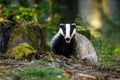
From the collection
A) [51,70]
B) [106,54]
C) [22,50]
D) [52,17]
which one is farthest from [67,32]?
[52,17]

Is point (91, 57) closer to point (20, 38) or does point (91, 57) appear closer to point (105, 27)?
point (20, 38)

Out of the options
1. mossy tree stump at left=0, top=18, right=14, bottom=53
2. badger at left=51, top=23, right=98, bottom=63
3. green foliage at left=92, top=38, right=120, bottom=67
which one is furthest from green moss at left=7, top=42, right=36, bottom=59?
green foliage at left=92, top=38, right=120, bottom=67

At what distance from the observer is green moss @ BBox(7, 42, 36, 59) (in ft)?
36.9

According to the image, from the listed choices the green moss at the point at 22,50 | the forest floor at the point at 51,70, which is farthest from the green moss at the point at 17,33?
the forest floor at the point at 51,70

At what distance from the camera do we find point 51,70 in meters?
10.2

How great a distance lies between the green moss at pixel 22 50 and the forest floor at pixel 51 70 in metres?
0.16

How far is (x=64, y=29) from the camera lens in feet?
41.0

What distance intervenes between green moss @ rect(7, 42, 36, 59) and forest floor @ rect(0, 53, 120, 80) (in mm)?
161

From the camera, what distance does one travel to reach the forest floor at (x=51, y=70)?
9.94m

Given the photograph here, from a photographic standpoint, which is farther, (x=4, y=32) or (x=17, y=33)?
(x=4, y=32)

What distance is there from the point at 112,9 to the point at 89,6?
364 cm

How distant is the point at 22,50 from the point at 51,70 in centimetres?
125

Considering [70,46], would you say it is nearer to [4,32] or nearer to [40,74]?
[4,32]

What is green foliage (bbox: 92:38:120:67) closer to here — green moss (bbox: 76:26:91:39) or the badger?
green moss (bbox: 76:26:91:39)
